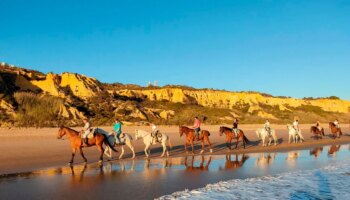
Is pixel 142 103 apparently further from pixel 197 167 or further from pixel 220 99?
pixel 197 167

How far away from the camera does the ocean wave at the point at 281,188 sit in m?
9.37

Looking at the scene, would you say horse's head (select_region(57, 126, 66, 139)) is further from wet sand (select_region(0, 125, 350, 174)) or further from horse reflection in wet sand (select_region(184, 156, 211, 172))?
horse reflection in wet sand (select_region(184, 156, 211, 172))

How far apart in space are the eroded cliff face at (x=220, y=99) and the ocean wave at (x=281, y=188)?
48850 mm

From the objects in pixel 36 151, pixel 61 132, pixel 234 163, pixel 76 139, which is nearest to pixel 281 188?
pixel 234 163

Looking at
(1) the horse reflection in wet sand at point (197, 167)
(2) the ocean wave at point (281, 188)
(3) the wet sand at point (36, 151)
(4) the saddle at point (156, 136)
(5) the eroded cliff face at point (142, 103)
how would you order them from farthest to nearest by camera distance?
(5) the eroded cliff face at point (142, 103)
(4) the saddle at point (156, 136)
(3) the wet sand at point (36, 151)
(1) the horse reflection in wet sand at point (197, 167)
(2) the ocean wave at point (281, 188)

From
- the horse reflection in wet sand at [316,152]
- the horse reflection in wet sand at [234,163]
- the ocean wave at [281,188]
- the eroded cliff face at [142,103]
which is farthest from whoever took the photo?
the eroded cliff face at [142,103]

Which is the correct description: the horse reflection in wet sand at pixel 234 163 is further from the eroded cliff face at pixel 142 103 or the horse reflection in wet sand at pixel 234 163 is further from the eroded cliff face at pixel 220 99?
the eroded cliff face at pixel 220 99

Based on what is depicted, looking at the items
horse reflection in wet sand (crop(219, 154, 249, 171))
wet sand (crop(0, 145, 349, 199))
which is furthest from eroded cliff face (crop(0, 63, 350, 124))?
horse reflection in wet sand (crop(219, 154, 249, 171))

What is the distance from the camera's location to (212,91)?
77.4 meters

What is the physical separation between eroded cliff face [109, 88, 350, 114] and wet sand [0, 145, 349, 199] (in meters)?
44.1

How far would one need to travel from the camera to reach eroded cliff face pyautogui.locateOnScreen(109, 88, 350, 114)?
66.6 m

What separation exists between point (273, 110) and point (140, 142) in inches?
Answer: 1995

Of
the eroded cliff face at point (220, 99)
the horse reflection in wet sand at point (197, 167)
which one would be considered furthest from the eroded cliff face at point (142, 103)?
the horse reflection in wet sand at point (197, 167)

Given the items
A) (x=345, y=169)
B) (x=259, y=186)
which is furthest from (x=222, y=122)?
(x=259, y=186)
